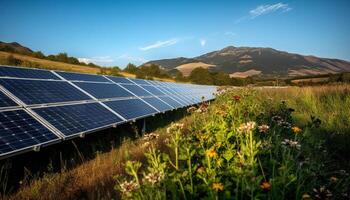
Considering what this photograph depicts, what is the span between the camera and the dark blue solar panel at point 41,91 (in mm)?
5859

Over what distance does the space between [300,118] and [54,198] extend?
740cm

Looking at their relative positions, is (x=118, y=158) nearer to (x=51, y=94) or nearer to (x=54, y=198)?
(x=54, y=198)

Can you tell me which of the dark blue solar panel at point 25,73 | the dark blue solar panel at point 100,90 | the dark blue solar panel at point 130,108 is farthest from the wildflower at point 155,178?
the dark blue solar panel at point 100,90

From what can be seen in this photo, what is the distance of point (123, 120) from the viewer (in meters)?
6.98

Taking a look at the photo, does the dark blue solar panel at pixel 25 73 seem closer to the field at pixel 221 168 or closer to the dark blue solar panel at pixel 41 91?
the dark blue solar panel at pixel 41 91

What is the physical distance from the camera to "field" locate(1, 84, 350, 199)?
249cm

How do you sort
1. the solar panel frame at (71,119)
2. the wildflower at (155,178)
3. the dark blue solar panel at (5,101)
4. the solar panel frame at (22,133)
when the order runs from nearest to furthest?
1. the wildflower at (155,178)
2. the solar panel frame at (22,133)
3. the dark blue solar panel at (5,101)
4. the solar panel frame at (71,119)

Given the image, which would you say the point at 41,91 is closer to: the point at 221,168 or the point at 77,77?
the point at 77,77

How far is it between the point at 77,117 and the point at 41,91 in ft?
4.21

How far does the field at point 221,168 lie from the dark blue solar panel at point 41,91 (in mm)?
1770

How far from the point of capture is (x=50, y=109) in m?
5.86

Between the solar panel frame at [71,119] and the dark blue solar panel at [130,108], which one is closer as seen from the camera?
the solar panel frame at [71,119]

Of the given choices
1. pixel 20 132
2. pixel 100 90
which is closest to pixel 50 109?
pixel 20 132

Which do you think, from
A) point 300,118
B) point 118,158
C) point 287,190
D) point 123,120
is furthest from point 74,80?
point 287,190
